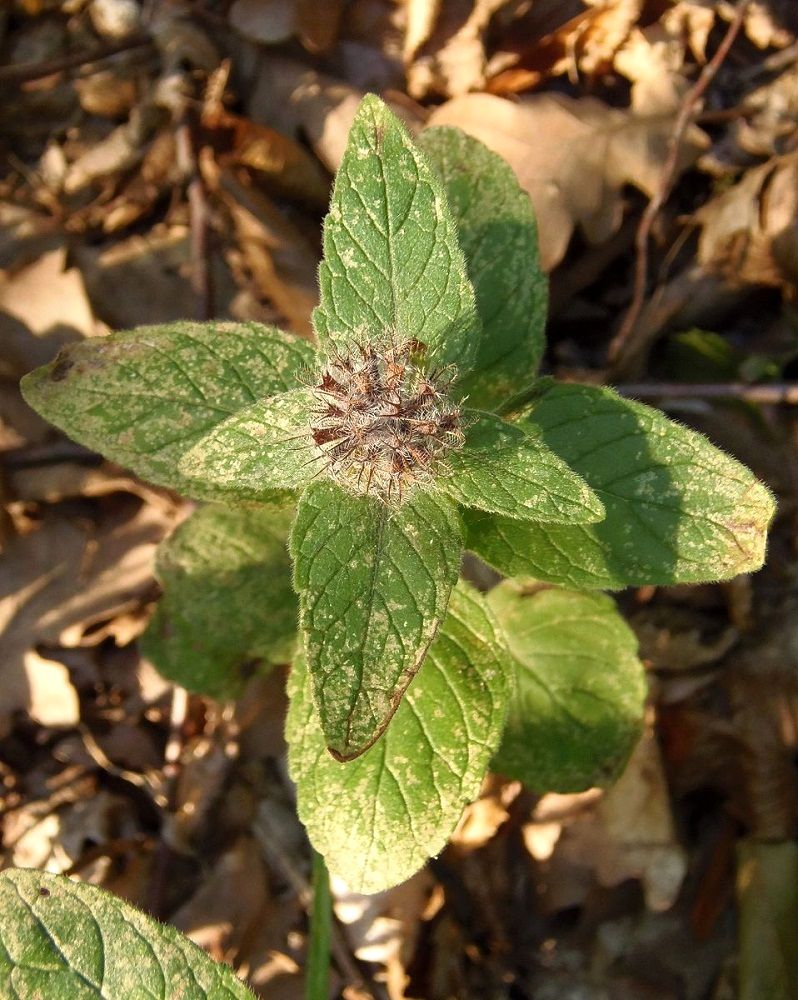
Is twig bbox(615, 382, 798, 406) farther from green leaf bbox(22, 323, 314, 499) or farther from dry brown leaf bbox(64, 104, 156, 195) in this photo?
dry brown leaf bbox(64, 104, 156, 195)

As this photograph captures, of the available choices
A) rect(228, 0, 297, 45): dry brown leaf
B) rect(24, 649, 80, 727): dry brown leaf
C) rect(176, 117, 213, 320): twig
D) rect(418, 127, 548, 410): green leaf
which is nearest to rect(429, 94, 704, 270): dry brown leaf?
rect(228, 0, 297, 45): dry brown leaf

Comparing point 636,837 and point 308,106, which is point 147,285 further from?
point 636,837

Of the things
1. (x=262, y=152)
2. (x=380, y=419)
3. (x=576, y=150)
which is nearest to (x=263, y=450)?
(x=380, y=419)

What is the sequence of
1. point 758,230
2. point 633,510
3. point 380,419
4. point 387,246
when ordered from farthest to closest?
point 758,230, point 633,510, point 387,246, point 380,419

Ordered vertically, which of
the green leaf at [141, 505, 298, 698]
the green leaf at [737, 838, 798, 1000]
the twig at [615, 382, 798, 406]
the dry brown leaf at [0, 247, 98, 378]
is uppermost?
the twig at [615, 382, 798, 406]

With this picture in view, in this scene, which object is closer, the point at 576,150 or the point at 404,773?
the point at 404,773

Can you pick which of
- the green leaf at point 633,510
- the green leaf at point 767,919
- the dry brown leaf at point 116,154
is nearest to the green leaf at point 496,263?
the green leaf at point 633,510
